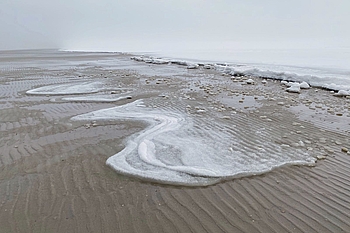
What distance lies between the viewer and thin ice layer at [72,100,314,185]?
383 cm

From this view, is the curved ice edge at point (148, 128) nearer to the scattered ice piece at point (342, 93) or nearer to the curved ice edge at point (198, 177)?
the curved ice edge at point (198, 177)

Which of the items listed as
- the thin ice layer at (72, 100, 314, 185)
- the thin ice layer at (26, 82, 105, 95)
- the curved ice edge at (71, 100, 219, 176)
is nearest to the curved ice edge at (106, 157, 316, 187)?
the thin ice layer at (72, 100, 314, 185)

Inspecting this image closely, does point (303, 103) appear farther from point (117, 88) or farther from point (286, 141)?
point (117, 88)

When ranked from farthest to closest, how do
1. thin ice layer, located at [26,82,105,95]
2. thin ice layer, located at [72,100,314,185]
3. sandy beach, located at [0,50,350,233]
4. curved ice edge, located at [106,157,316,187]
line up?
thin ice layer, located at [26,82,105,95] → thin ice layer, located at [72,100,314,185] → curved ice edge, located at [106,157,316,187] → sandy beach, located at [0,50,350,233]

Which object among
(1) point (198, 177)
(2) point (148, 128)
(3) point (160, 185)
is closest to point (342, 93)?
(2) point (148, 128)

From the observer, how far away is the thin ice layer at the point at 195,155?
3.83m

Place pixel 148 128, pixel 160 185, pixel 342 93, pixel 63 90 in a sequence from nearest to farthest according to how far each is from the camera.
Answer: pixel 160 185 < pixel 148 128 < pixel 342 93 < pixel 63 90

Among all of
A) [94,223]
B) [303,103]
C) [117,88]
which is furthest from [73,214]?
[117,88]

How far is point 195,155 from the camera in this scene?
4461mm

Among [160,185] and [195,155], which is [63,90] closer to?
[195,155]

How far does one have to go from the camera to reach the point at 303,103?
850 cm

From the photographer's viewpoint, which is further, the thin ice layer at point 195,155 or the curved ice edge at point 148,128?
the curved ice edge at point 148,128

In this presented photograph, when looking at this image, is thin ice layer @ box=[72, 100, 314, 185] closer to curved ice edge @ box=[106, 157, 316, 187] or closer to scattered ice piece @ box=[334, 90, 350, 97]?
curved ice edge @ box=[106, 157, 316, 187]

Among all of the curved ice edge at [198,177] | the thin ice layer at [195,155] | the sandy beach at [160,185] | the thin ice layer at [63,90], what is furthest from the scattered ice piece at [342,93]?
the thin ice layer at [63,90]
